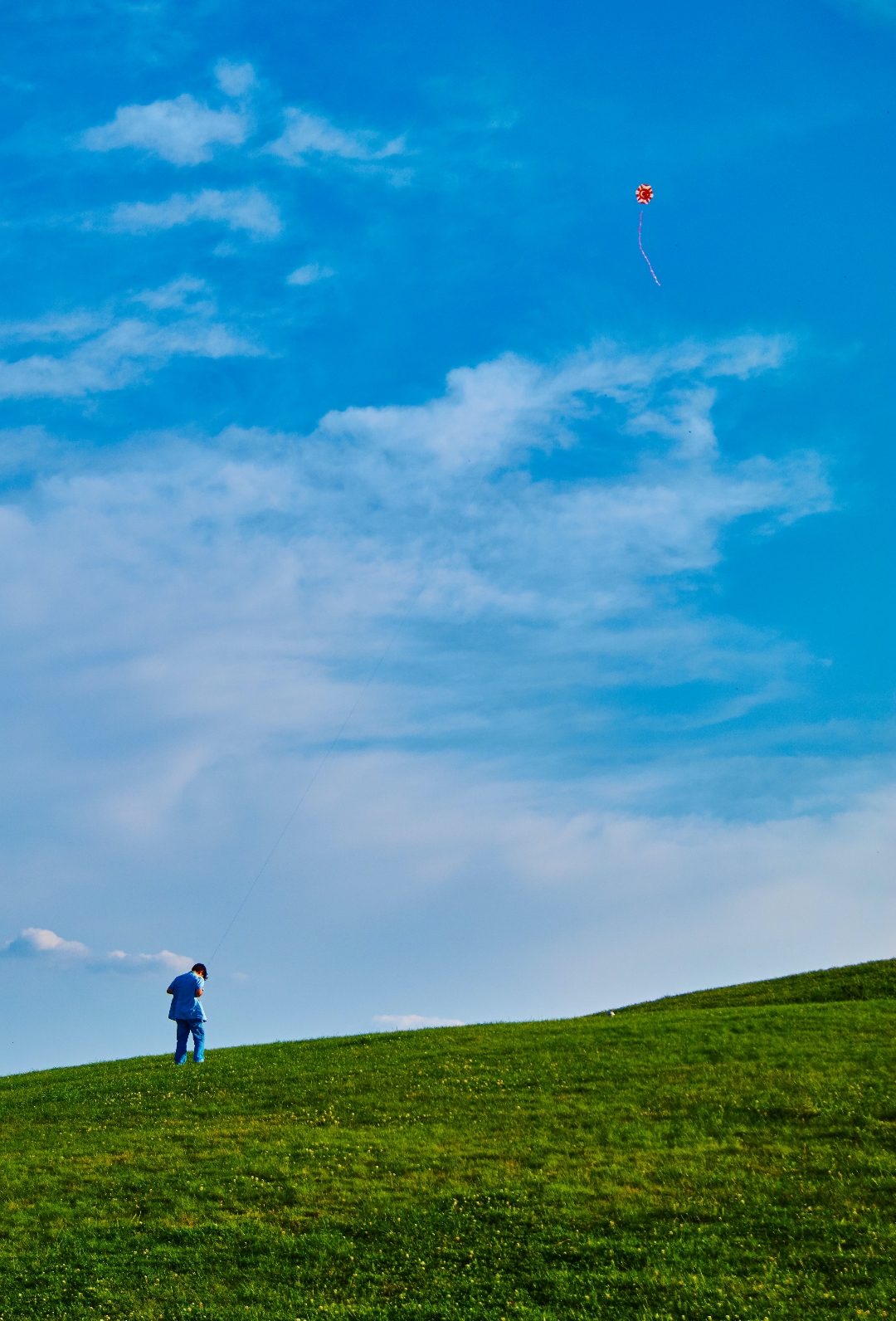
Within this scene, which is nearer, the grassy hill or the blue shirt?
the grassy hill

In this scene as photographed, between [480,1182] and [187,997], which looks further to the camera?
[187,997]

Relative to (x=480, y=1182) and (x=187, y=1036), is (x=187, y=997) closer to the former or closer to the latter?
(x=187, y=1036)

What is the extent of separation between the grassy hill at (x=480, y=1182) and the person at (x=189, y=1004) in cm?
135

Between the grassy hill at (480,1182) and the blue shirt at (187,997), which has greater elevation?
the blue shirt at (187,997)

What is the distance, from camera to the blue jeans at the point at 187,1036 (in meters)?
36.0

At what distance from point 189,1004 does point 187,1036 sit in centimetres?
218

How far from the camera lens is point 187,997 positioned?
35156 millimetres

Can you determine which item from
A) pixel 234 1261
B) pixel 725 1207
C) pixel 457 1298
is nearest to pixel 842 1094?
pixel 725 1207

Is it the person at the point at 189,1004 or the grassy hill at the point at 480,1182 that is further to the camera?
the person at the point at 189,1004

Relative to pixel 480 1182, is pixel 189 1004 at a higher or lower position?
higher

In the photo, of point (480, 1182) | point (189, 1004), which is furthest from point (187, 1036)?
point (480, 1182)

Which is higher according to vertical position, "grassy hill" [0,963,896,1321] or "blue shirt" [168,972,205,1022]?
"blue shirt" [168,972,205,1022]

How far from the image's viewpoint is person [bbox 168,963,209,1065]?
35.0 m

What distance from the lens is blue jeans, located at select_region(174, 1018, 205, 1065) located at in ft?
118
